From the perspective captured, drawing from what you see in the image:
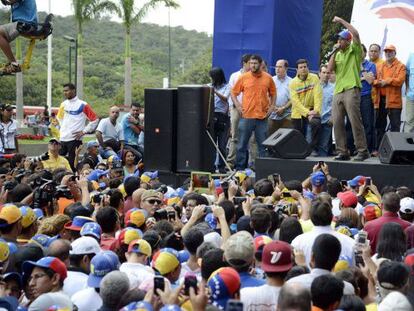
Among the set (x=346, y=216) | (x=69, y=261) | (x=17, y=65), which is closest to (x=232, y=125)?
(x=17, y=65)

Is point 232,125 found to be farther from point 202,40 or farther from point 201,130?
point 202,40

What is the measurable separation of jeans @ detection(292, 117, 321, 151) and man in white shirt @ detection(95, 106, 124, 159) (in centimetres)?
318

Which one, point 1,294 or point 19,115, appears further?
point 19,115

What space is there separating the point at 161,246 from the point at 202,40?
138 meters

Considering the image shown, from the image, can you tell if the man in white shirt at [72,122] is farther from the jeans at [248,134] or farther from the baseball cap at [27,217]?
the baseball cap at [27,217]

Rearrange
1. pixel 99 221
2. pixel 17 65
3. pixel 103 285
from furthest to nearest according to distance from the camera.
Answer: pixel 17 65
pixel 99 221
pixel 103 285

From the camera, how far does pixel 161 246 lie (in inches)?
277

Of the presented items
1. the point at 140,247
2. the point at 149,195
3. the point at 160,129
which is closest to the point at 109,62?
the point at 160,129

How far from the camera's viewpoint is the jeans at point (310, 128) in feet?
45.6

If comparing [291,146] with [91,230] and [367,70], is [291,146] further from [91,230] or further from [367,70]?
[91,230]

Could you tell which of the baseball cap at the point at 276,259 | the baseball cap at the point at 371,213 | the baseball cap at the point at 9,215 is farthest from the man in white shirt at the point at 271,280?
the baseball cap at the point at 371,213

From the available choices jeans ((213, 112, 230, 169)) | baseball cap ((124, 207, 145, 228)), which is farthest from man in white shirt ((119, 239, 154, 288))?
jeans ((213, 112, 230, 169))

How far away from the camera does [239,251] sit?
5852 millimetres

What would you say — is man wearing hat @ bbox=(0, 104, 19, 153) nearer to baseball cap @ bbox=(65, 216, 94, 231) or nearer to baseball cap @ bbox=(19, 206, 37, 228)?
baseball cap @ bbox=(19, 206, 37, 228)
